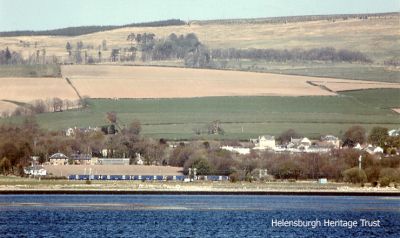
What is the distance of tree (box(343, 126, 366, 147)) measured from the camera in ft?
460

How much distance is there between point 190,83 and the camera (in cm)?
16300

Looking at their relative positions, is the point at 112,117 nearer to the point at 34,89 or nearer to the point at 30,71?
the point at 34,89

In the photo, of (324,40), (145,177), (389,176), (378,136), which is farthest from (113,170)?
(324,40)

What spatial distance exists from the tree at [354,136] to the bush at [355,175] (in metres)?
17.5

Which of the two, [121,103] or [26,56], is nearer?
[121,103]

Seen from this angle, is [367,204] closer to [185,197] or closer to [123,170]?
[185,197]

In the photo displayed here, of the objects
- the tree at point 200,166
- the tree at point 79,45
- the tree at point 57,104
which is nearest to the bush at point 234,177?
the tree at point 200,166

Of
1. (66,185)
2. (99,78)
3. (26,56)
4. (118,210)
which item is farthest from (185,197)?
(26,56)

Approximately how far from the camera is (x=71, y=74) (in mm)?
164875

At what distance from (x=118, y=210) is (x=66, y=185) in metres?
29.6

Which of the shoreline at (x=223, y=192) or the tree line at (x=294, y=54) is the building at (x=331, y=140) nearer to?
the shoreline at (x=223, y=192)

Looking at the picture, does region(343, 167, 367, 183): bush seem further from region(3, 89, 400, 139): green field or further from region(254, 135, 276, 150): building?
region(3, 89, 400, 139): green field

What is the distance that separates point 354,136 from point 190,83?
28526 millimetres

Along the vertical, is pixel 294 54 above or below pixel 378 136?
above
